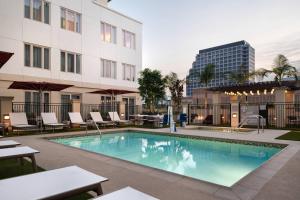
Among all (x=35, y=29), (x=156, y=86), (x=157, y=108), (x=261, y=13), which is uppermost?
(x=261, y=13)

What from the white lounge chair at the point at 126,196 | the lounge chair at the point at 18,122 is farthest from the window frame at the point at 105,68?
the white lounge chair at the point at 126,196

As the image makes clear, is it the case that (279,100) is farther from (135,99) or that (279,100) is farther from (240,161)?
(135,99)

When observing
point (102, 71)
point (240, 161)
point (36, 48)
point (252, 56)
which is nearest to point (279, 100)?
point (240, 161)

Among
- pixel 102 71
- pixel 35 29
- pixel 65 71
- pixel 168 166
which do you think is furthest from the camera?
pixel 102 71

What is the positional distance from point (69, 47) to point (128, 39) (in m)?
7.39

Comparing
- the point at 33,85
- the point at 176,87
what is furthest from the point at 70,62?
the point at 176,87

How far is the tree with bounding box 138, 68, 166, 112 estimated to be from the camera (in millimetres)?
20000

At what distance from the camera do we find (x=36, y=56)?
1573cm

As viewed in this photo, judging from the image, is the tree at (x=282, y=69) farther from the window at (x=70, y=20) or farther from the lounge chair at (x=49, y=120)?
the lounge chair at (x=49, y=120)

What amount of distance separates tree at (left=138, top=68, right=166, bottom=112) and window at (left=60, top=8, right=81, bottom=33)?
7.13 m

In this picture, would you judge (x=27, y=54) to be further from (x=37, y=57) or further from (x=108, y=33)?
(x=108, y=33)

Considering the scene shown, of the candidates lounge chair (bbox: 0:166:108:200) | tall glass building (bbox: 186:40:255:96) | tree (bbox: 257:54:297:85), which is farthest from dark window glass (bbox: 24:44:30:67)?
tall glass building (bbox: 186:40:255:96)

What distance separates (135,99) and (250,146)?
16.0 meters

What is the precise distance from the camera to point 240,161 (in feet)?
23.4
